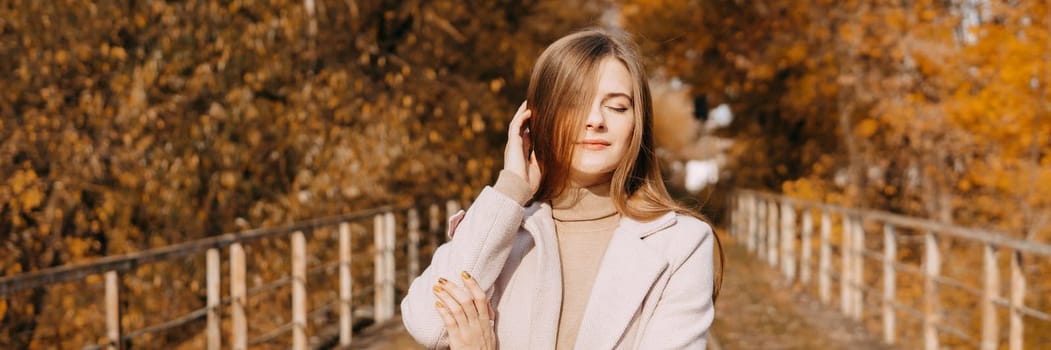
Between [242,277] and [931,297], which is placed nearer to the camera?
[242,277]

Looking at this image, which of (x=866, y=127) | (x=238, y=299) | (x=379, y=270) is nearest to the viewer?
(x=238, y=299)

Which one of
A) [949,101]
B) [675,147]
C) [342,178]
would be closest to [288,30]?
[342,178]

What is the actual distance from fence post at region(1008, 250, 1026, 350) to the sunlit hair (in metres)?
5.13

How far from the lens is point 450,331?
2.18 m

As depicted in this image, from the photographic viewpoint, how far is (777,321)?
11094 millimetres

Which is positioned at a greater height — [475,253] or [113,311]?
[475,253]

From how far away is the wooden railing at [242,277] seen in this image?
522cm

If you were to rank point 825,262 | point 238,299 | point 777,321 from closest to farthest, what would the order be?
point 238,299 → point 777,321 → point 825,262

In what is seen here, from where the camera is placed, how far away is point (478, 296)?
85.4 inches

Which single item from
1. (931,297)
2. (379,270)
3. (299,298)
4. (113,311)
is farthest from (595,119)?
→ (379,270)

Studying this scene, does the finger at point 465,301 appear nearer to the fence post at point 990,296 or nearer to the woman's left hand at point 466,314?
the woman's left hand at point 466,314

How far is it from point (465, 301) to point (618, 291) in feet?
0.95

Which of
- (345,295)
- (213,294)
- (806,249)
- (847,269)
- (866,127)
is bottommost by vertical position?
(806,249)

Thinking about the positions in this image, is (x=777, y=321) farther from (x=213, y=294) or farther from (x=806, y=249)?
(x=213, y=294)
